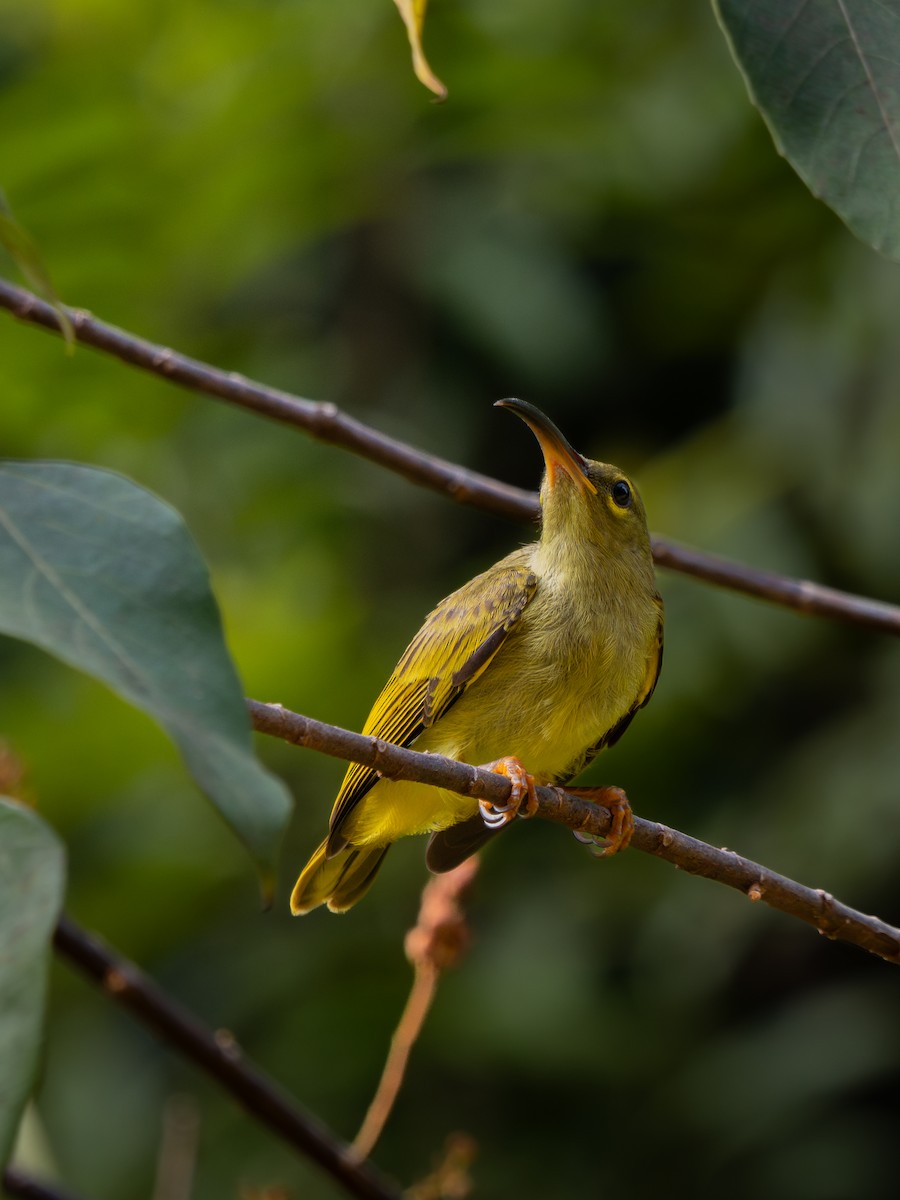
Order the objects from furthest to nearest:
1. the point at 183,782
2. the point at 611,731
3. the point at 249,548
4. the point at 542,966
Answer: the point at 249,548, the point at 542,966, the point at 183,782, the point at 611,731

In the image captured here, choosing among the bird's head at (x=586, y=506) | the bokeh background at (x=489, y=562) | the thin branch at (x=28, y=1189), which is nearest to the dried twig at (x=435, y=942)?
the thin branch at (x=28, y=1189)

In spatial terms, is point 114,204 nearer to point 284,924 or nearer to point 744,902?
point 284,924

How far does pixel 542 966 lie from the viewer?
523 cm

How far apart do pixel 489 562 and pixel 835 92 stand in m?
4.41

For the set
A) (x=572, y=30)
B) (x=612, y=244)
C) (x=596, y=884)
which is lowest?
(x=596, y=884)

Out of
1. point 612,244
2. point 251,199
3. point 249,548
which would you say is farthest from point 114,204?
point 612,244

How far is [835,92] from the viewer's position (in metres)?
1.75

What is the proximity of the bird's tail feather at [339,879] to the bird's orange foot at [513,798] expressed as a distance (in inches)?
14.7

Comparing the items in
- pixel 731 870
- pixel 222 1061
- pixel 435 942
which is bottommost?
pixel 222 1061

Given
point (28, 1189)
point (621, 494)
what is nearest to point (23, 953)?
point (28, 1189)

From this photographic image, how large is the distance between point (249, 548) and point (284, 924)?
1443 millimetres

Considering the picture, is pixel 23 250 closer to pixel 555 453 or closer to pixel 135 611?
pixel 135 611

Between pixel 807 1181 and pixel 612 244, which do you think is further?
pixel 612 244

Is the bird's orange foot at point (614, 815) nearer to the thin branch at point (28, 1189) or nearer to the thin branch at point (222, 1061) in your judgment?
the thin branch at point (222, 1061)
